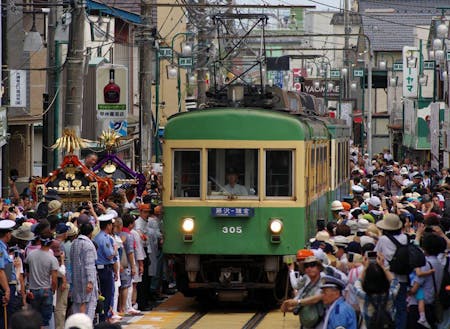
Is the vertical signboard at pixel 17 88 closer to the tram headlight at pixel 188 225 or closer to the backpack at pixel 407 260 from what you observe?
the tram headlight at pixel 188 225

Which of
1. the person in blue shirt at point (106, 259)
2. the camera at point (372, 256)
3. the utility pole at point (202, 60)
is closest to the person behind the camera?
the camera at point (372, 256)

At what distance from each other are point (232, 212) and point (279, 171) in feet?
3.00

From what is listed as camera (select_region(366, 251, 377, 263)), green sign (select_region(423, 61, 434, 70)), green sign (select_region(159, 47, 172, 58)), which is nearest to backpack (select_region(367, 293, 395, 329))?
camera (select_region(366, 251, 377, 263))

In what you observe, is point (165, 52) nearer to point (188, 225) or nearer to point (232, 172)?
point (232, 172)

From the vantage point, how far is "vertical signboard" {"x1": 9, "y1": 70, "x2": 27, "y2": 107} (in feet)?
94.9

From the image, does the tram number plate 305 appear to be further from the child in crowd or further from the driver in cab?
the child in crowd

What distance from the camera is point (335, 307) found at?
10.8 m

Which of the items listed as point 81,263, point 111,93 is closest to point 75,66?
point 81,263

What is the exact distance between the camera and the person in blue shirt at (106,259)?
1697 cm

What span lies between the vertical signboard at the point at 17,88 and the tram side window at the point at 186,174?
35.5 ft

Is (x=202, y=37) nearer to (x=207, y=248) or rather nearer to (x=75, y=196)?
(x=75, y=196)

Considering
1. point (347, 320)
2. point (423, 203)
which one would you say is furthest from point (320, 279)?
point (423, 203)

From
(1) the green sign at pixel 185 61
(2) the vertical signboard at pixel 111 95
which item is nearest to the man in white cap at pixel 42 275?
(2) the vertical signboard at pixel 111 95

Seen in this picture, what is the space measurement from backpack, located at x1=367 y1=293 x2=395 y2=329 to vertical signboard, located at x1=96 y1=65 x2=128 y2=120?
2137cm
